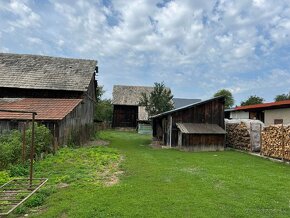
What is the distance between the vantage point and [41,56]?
2694 cm

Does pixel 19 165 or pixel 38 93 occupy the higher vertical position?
pixel 38 93

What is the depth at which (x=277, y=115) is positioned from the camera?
73.2ft

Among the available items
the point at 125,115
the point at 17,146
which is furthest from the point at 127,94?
the point at 17,146

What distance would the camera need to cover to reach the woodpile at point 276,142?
48.9ft

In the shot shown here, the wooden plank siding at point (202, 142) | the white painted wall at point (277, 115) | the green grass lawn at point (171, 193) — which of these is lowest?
the green grass lawn at point (171, 193)

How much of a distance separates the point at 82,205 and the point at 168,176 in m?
4.45

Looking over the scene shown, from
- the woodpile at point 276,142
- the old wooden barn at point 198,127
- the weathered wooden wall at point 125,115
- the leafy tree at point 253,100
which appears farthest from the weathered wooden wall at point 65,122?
the leafy tree at point 253,100

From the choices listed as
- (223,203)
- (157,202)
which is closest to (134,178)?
(157,202)

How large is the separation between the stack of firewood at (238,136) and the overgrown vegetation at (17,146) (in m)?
13.3

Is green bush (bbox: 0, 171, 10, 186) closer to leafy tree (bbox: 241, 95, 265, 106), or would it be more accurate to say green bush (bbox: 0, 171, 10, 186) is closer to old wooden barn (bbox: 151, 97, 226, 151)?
old wooden barn (bbox: 151, 97, 226, 151)

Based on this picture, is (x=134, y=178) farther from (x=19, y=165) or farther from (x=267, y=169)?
(x=267, y=169)

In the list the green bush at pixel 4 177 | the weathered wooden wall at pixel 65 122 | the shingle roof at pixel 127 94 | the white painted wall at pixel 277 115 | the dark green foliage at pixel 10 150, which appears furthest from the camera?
the shingle roof at pixel 127 94

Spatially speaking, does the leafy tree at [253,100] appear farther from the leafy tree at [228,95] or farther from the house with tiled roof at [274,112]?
the house with tiled roof at [274,112]

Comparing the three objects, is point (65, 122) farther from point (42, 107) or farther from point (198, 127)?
point (198, 127)
